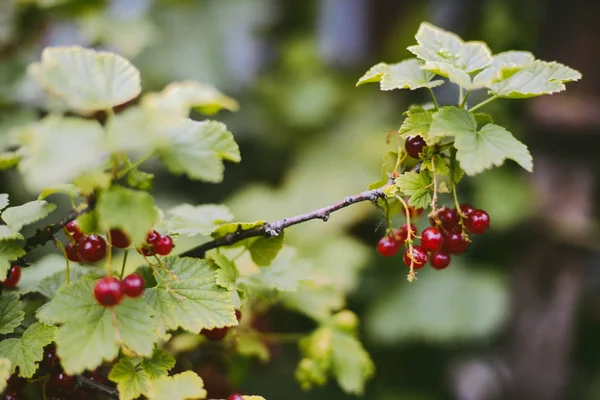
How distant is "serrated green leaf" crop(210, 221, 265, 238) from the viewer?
571mm

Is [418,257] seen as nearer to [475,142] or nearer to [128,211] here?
[475,142]

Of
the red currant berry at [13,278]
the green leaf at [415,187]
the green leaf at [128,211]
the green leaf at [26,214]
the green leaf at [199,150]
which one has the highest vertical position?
the green leaf at [199,150]

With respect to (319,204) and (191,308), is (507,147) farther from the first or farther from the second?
(319,204)

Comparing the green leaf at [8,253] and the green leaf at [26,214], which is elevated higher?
the green leaf at [26,214]

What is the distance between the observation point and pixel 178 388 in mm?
497

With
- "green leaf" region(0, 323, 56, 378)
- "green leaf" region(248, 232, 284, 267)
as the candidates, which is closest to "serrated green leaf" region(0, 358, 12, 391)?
"green leaf" region(0, 323, 56, 378)

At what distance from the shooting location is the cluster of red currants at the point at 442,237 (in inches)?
22.0

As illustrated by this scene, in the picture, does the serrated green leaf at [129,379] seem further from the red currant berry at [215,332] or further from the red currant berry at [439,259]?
the red currant berry at [439,259]

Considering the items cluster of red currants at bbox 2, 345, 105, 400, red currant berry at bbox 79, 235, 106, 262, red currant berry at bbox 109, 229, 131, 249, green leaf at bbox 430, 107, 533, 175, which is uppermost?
green leaf at bbox 430, 107, 533, 175

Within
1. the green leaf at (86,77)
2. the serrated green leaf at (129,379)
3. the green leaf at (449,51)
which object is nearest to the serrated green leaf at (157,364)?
the serrated green leaf at (129,379)

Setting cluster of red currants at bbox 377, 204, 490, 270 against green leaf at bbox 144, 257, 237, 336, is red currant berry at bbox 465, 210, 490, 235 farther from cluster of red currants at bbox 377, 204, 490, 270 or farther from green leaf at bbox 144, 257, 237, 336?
green leaf at bbox 144, 257, 237, 336

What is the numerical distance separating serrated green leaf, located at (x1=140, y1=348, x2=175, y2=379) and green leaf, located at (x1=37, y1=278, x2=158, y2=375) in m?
0.06

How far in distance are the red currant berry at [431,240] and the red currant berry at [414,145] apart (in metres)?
0.08

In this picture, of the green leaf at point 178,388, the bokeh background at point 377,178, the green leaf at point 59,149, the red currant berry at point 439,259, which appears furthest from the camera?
the bokeh background at point 377,178
